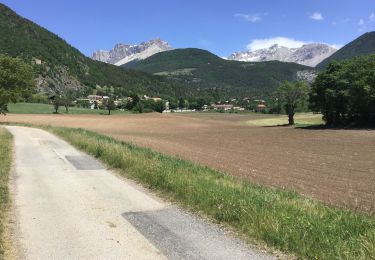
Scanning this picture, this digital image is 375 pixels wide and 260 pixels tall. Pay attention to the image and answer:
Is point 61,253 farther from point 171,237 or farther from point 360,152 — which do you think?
point 360,152

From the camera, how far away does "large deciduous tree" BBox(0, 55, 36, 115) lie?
74688 mm

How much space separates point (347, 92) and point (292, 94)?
2608 centimetres

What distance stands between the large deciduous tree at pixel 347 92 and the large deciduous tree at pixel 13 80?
5192cm

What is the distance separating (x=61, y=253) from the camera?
8.54 m

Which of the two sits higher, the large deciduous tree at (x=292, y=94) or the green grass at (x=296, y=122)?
the large deciduous tree at (x=292, y=94)

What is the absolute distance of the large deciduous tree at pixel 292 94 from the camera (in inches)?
4018

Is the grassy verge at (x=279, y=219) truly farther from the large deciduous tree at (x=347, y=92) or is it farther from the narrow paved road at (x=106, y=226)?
the large deciduous tree at (x=347, y=92)

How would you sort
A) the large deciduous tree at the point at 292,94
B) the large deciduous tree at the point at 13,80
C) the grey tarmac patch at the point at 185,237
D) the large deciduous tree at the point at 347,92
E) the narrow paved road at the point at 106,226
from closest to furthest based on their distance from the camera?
the grey tarmac patch at the point at 185,237
the narrow paved road at the point at 106,226
the large deciduous tree at the point at 13,80
the large deciduous tree at the point at 347,92
the large deciduous tree at the point at 292,94

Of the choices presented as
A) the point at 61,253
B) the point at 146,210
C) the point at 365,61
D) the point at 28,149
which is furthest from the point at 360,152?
the point at 365,61

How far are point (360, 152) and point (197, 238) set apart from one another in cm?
3245

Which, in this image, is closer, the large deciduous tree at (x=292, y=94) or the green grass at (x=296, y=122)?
the large deciduous tree at (x=292, y=94)

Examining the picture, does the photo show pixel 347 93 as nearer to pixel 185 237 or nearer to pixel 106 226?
pixel 106 226

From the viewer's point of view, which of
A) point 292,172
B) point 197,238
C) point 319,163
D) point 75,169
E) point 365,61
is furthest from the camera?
point 365,61

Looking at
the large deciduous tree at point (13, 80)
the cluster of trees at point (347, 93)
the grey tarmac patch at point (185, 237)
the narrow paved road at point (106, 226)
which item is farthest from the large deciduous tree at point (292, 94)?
→ the grey tarmac patch at point (185, 237)
